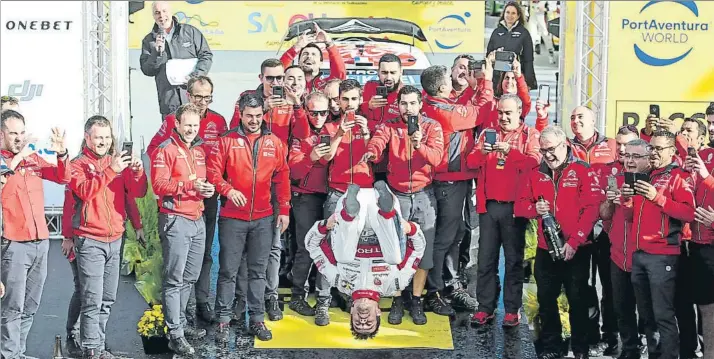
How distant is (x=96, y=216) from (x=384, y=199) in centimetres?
197

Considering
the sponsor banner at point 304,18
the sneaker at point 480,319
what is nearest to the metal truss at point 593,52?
the sneaker at point 480,319

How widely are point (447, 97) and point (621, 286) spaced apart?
195 centimetres

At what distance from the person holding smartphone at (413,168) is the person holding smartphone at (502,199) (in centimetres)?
33

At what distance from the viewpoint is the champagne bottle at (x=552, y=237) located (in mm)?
7328

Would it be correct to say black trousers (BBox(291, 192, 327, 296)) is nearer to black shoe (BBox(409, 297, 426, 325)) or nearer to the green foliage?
black shoe (BBox(409, 297, 426, 325))

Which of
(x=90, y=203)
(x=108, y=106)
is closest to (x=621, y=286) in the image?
(x=90, y=203)

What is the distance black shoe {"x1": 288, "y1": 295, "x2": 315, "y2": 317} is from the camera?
8.34 meters

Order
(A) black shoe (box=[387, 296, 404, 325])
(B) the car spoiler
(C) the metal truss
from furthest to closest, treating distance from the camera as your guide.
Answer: (B) the car spoiler, (C) the metal truss, (A) black shoe (box=[387, 296, 404, 325])

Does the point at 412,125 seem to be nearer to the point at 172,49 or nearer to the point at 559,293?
the point at 559,293

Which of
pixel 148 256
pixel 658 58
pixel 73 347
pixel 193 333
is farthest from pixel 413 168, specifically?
pixel 658 58

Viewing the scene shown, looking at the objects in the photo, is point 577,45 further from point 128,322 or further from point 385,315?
point 128,322

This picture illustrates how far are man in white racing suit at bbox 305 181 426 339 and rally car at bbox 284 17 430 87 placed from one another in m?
4.00

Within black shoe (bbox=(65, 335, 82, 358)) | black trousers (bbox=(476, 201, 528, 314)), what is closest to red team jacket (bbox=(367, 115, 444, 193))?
black trousers (bbox=(476, 201, 528, 314))

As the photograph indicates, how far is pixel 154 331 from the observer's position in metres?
7.68
